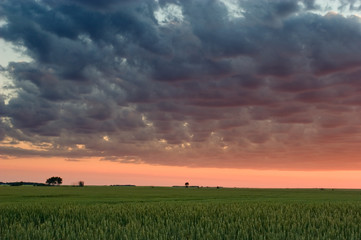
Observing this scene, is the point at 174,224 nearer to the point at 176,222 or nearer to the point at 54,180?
the point at 176,222

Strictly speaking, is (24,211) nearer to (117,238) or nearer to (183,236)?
(117,238)

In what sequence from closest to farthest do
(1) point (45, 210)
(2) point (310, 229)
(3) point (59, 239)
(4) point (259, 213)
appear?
(3) point (59, 239) < (2) point (310, 229) < (4) point (259, 213) < (1) point (45, 210)

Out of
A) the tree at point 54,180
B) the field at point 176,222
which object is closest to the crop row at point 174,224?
the field at point 176,222

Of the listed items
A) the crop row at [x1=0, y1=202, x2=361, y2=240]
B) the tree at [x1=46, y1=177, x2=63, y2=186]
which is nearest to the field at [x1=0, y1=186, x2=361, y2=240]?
the crop row at [x1=0, y1=202, x2=361, y2=240]

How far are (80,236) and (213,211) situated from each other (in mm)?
8032

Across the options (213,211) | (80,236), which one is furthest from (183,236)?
(213,211)

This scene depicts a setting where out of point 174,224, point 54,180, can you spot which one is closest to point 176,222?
point 174,224

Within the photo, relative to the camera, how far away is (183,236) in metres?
9.72

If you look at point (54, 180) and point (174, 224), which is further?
point (54, 180)

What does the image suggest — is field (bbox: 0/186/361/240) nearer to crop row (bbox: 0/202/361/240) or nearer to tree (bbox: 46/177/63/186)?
crop row (bbox: 0/202/361/240)

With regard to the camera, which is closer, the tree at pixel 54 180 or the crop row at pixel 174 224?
the crop row at pixel 174 224

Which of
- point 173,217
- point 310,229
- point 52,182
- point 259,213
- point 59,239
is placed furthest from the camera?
point 52,182

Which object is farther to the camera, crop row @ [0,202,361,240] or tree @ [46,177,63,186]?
tree @ [46,177,63,186]

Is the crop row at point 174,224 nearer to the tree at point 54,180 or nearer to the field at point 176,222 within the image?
the field at point 176,222
